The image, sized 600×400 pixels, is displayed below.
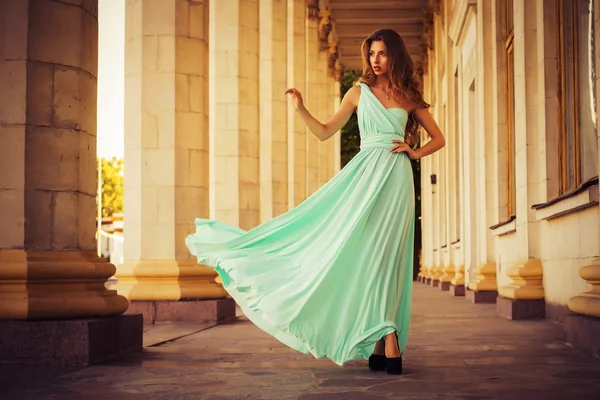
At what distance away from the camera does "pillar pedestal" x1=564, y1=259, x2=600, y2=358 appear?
288 inches

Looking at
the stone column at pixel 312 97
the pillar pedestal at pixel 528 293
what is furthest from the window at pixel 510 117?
the stone column at pixel 312 97

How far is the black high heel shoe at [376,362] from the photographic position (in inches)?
270

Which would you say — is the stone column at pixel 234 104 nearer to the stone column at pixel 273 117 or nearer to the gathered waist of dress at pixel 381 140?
the stone column at pixel 273 117

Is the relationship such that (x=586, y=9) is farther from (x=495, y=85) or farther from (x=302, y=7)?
(x=302, y=7)

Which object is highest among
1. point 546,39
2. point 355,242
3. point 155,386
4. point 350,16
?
point 350,16

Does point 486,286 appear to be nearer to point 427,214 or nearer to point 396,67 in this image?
point 396,67

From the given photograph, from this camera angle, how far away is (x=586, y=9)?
10.3 meters

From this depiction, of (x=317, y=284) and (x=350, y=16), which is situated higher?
(x=350, y=16)

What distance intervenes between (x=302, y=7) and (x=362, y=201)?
908 inches

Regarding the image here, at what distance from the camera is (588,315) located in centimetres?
760

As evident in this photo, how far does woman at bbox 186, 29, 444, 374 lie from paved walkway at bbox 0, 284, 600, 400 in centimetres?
30

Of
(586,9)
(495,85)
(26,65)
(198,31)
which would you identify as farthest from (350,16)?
(26,65)

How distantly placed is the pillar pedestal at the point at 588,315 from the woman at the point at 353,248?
1465 mm

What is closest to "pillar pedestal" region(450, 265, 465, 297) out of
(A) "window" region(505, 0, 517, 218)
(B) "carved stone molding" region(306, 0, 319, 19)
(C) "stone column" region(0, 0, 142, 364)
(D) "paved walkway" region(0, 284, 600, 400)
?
(A) "window" region(505, 0, 517, 218)
